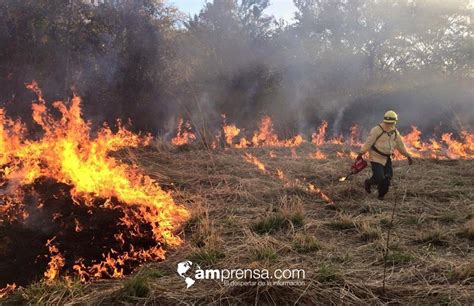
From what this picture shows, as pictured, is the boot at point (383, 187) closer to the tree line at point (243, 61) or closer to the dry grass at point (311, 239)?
the dry grass at point (311, 239)

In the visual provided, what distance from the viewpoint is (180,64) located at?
16.3m

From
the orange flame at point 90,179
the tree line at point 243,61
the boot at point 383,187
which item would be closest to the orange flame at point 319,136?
the tree line at point 243,61

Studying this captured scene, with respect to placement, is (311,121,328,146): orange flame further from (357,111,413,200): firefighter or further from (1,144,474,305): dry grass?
(357,111,413,200): firefighter

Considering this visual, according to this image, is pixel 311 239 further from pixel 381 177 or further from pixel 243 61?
pixel 243 61

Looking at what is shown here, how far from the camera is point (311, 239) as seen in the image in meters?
4.20

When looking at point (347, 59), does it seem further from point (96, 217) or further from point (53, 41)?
point (96, 217)

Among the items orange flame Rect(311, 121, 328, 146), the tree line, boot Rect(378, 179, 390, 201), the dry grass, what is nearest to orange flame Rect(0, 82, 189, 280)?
the dry grass

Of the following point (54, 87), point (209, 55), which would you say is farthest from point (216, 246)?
point (209, 55)

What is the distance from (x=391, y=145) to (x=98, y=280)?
15.8ft

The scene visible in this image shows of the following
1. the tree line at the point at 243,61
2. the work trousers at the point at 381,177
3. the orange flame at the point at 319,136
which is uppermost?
the tree line at the point at 243,61

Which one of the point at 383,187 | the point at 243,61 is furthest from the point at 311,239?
the point at 243,61

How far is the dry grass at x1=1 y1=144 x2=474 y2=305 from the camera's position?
3090 millimetres

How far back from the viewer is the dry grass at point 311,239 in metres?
3.09

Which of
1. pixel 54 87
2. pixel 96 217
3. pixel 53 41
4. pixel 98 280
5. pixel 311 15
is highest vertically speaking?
pixel 311 15
